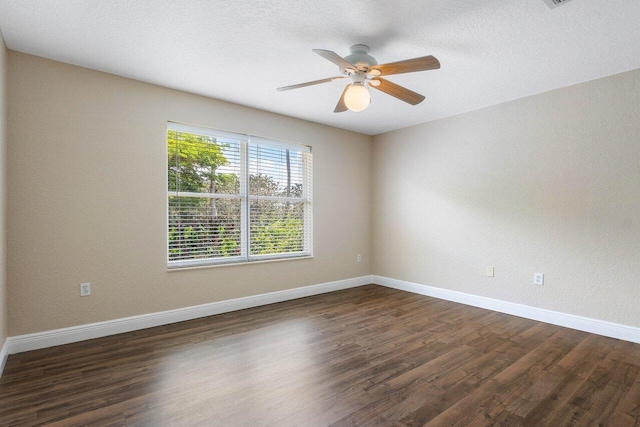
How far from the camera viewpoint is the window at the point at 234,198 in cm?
345

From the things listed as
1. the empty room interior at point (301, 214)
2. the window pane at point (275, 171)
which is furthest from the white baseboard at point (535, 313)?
the window pane at point (275, 171)

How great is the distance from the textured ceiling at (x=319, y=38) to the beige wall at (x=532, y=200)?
413 millimetres

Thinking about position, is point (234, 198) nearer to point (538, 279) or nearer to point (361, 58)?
point (361, 58)

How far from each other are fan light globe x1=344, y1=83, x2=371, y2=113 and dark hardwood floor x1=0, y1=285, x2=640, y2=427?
1953 millimetres

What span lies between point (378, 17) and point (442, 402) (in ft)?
8.11

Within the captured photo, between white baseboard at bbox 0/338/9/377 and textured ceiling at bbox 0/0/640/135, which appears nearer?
textured ceiling at bbox 0/0/640/135

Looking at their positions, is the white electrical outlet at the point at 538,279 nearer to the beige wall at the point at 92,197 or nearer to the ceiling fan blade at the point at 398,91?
the ceiling fan blade at the point at 398,91

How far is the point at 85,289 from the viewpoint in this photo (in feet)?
9.38

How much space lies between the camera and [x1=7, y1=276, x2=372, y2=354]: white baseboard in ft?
8.61

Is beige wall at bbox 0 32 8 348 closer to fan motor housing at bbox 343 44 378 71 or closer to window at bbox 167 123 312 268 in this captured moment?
window at bbox 167 123 312 268

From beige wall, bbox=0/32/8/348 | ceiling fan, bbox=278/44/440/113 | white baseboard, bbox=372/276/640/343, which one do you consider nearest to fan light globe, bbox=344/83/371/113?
ceiling fan, bbox=278/44/440/113

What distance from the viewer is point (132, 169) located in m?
3.11

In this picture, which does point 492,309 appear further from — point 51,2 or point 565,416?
point 51,2

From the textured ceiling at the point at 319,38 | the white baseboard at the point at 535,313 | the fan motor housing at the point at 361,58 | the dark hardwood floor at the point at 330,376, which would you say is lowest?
the dark hardwood floor at the point at 330,376
